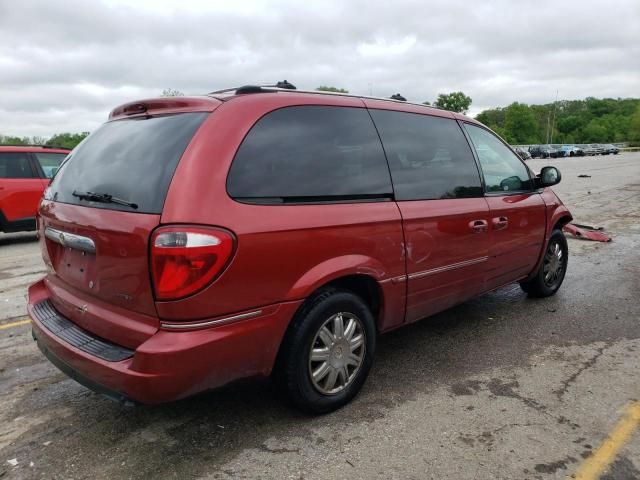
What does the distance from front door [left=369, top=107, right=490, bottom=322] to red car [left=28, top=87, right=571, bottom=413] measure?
14 millimetres

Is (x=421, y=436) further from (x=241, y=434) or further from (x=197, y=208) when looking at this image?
(x=197, y=208)

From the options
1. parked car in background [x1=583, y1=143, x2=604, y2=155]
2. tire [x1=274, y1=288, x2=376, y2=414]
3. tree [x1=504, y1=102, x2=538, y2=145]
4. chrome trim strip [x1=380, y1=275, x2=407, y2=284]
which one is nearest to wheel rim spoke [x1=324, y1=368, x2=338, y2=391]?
tire [x1=274, y1=288, x2=376, y2=414]

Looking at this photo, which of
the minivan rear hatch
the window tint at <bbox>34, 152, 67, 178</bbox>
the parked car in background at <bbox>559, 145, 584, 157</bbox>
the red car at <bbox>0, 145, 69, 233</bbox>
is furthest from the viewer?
the parked car in background at <bbox>559, 145, 584, 157</bbox>

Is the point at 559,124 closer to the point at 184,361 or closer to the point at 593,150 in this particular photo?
the point at 593,150

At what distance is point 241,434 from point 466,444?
3.96 feet

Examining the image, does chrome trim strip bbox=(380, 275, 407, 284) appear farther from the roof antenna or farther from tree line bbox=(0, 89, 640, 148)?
tree line bbox=(0, 89, 640, 148)

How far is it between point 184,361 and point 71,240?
3.29ft

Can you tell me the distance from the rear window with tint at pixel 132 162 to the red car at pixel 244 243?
0.03 ft

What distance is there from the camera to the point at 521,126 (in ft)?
407

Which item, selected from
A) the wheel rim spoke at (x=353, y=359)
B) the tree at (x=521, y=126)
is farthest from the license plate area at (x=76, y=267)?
the tree at (x=521, y=126)

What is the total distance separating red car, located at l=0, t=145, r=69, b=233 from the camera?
9.05 m

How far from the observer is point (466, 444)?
274cm

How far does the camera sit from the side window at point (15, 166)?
9055mm

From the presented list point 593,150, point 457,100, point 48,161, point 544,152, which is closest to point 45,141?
point 48,161
